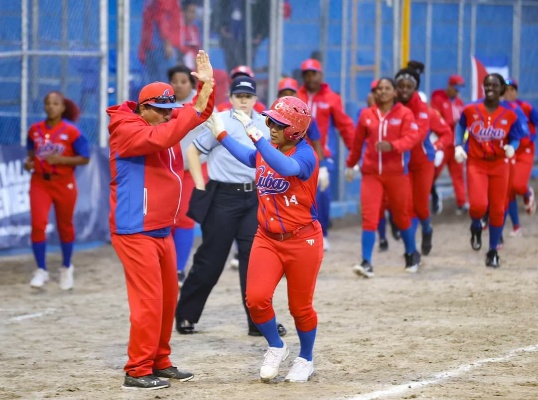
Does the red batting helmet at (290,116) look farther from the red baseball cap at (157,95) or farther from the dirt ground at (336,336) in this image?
the dirt ground at (336,336)

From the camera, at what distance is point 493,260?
44.5 ft

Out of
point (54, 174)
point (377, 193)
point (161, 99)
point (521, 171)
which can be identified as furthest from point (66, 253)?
point (521, 171)

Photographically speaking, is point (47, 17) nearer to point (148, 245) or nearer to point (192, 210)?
point (192, 210)

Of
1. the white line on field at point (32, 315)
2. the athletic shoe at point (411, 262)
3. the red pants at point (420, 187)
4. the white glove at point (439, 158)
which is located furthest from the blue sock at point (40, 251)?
the white glove at point (439, 158)

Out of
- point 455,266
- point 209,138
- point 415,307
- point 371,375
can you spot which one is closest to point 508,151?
point 455,266

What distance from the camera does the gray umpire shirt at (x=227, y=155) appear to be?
9.84 meters

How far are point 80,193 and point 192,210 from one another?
5.64m

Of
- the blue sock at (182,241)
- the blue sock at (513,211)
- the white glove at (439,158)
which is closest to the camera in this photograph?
the blue sock at (182,241)

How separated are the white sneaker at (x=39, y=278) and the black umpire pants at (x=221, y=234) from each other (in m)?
3.21

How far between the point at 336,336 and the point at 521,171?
6630 mm

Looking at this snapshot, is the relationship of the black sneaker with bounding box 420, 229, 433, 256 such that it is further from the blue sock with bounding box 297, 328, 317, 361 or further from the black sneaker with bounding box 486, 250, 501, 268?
the blue sock with bounding box 297, 328, 317, 361

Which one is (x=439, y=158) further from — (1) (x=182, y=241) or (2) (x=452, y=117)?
(1) (x=182, y=241)

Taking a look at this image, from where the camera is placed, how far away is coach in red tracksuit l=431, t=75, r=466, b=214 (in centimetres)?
1891

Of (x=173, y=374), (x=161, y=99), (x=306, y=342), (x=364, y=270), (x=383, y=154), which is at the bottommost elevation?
(x=364, y=270)
